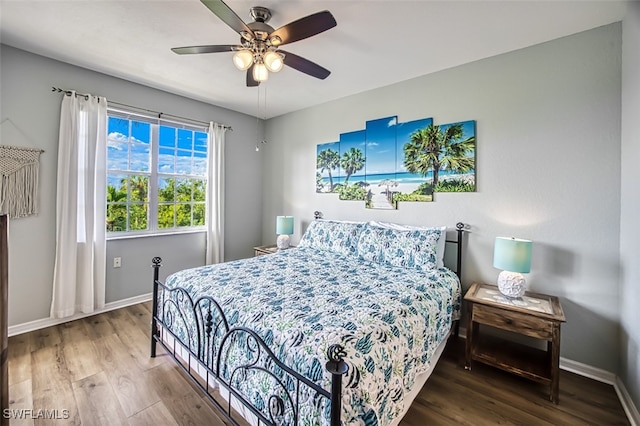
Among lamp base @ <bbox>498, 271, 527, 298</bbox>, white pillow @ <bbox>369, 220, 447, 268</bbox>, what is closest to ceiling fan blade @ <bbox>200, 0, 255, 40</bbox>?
white pillow @ <bbox>369, 220, 447, 268</bbox>

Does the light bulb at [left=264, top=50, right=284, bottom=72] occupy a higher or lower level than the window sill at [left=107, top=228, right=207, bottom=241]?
higher

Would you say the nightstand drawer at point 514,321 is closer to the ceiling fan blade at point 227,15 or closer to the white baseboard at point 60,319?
the ceiling fan blade at point 227,15

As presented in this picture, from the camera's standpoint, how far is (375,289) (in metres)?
1.99

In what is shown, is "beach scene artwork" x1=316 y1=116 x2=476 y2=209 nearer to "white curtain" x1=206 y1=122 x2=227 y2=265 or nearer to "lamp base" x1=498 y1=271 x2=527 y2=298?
"lamp base" x1=498 y1=271 x2=527 y2=298

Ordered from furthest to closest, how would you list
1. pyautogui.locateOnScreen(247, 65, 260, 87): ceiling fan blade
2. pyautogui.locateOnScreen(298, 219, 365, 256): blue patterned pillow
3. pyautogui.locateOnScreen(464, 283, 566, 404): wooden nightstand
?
pyautogui.locateOnScreen(298, 219, 365, 256): blue patterned pillow
pyautogui.locateOnScreen(247, 65, 260, 87): ceiling fan blade
pyautogui.locateOnScreen(464, 283, 566, 404): wooden nightstand

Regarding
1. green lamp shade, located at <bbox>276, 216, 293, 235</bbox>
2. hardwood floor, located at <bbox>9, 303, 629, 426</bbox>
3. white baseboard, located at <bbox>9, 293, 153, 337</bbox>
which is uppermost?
green lamp shade, located at <bbox>276, 216, 293, 235</bbox>

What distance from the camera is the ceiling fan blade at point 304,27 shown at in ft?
5.16

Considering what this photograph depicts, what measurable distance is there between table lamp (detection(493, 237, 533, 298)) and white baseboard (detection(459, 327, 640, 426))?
0.77 meters

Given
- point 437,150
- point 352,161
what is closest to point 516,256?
point 437,150

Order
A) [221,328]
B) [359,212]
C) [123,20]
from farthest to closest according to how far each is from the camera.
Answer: [359,212], [123,20], [221,328]

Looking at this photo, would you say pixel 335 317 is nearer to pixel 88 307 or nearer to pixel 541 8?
pixel 541 8

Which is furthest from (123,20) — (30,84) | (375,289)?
(375,289)

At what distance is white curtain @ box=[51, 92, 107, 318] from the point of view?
280cm

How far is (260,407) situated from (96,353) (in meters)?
1.90
